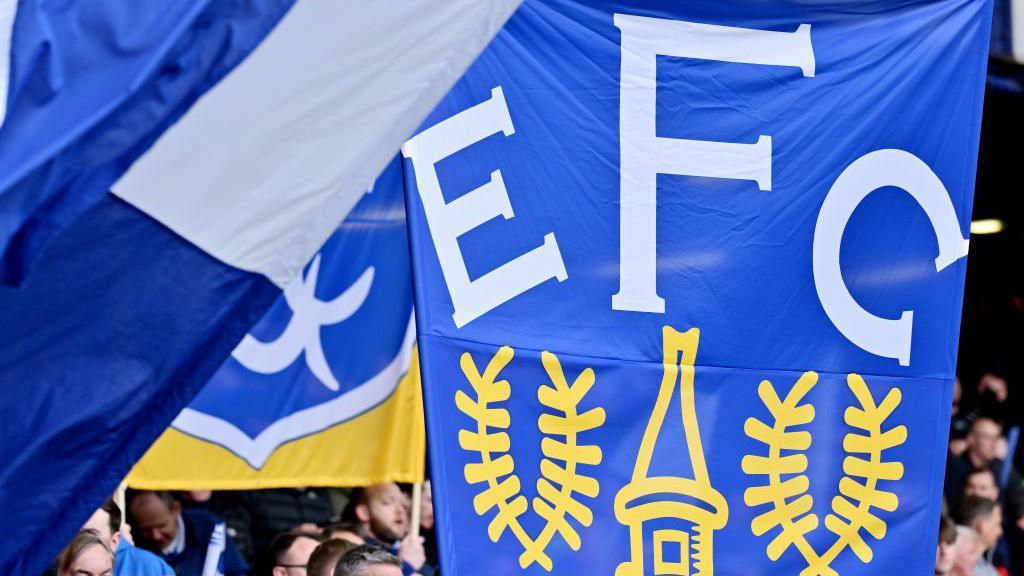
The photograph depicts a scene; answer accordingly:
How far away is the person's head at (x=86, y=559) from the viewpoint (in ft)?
15.8

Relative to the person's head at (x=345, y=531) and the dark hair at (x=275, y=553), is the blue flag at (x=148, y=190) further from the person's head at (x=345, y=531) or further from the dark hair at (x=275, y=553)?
the person's head at (x=345, y=531)

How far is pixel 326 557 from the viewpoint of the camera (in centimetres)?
522

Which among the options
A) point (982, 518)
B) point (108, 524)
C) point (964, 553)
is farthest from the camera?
point (982, 518)

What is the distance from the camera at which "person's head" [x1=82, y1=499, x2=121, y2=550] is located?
199 inches

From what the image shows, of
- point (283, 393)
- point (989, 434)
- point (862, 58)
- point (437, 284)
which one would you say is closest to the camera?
point (437, 284)

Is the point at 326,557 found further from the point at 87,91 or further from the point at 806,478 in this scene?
the point at 87,91

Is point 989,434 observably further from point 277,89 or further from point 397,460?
point 277,89

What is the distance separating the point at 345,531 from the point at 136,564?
113 centimetres

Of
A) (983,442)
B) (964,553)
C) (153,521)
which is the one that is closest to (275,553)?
(153,521)

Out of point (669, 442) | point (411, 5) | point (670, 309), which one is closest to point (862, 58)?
point (670, 309)

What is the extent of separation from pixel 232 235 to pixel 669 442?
1.87 metres

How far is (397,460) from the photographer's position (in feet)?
22.1

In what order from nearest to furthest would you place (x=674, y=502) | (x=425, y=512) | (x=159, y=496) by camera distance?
(x=674, y=502)
(x=159, y=496)
(x=425, y=512)

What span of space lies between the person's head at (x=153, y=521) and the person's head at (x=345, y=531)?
→ 0.61 metres
